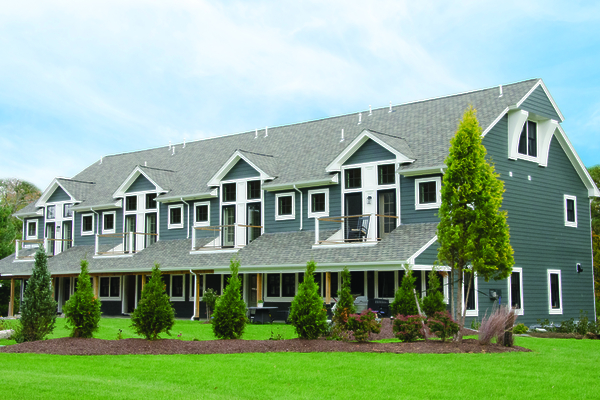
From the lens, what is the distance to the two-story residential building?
2264 cm

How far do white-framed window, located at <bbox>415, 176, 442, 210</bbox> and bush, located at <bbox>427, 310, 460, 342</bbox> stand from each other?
771 cm

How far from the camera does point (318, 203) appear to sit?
25.4m

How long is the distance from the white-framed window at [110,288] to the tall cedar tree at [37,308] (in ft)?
51.8

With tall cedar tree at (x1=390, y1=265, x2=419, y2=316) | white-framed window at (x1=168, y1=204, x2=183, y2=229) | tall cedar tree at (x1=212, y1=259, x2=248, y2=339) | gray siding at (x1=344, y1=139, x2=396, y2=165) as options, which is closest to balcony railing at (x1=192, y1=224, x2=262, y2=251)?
white-framed window at (x1=168, y1=204, x2=183, y2=229)

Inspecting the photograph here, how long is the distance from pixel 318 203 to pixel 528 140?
328 inches

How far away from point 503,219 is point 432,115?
411 inches

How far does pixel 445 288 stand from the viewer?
2139 cm

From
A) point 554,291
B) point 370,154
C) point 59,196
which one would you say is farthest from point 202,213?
point 554,291

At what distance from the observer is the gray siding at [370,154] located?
2347cm

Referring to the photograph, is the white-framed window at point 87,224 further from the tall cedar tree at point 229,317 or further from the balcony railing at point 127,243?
the tall cedar tree at point 229,317

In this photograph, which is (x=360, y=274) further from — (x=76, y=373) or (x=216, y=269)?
(x=76, y=373)

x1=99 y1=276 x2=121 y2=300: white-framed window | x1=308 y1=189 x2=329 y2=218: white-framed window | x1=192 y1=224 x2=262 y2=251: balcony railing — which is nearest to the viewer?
x1=308 y1=189 x2=329 y2=218: white-framed window

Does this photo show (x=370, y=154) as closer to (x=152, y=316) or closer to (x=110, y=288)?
(x=152, y=316)

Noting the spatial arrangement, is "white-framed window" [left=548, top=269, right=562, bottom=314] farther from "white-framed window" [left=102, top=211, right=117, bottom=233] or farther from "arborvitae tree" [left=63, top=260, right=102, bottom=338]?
"white-framed window" [left=102, top=211, right=117, bottom=233]
